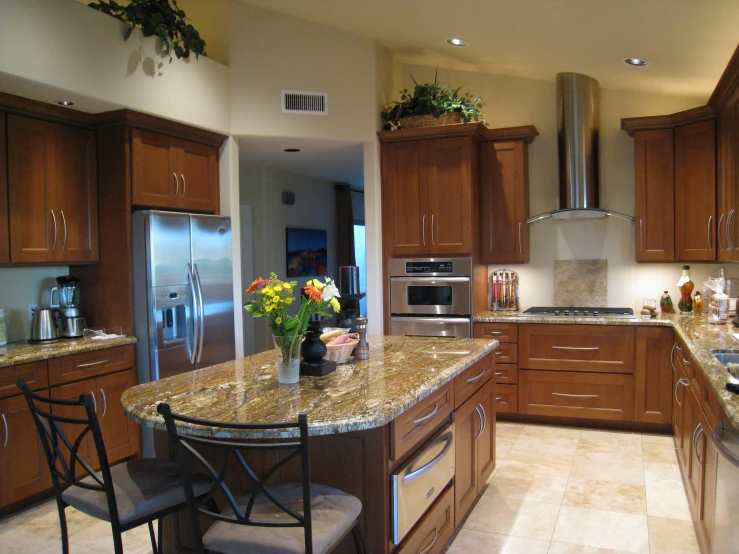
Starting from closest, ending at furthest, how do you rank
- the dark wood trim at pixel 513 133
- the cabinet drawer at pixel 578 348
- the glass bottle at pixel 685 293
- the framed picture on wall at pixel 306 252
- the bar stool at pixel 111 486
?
the bar stool at pixel 111 486, the cabinet drawer at pixel 578 348, the glass bottle at pixel 685 293, the dark wood trim at pixel 513 133, the framed picture on wall at pixel 306 252

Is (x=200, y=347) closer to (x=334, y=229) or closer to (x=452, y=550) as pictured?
(x=452, y=550)

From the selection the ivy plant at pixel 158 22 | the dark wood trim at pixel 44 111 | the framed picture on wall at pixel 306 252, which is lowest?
the framed picture on wall at pixel 306 252

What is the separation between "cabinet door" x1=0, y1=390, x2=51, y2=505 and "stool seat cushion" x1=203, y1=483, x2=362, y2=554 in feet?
6.47

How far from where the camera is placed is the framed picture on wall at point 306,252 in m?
6.58

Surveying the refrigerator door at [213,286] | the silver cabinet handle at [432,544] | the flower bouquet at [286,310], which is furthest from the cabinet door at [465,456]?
the refrigerator door at [213,286]

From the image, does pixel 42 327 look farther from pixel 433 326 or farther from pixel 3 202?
pixel 433 326

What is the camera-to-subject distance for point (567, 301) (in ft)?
16.7

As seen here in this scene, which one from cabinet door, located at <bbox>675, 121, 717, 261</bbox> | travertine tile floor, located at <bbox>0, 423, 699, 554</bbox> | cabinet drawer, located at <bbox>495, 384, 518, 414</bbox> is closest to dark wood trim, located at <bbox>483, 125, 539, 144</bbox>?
cabinet door, located at <bbox>675, 121, 717, 261</bbox>

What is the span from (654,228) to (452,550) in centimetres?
315

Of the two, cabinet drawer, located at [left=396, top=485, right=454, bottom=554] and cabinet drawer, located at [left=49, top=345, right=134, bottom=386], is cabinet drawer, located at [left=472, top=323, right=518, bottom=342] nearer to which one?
cabinet drawer, located at [left=396, top=485, right=454, bottom=554]

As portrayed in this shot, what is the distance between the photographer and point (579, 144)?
15.5 feet

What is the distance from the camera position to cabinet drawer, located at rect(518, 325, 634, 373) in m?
4.33

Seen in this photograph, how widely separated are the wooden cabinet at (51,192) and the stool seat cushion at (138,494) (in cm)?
203

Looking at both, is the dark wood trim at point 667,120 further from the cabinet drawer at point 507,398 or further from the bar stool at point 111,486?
the bar stool at point 111,486
